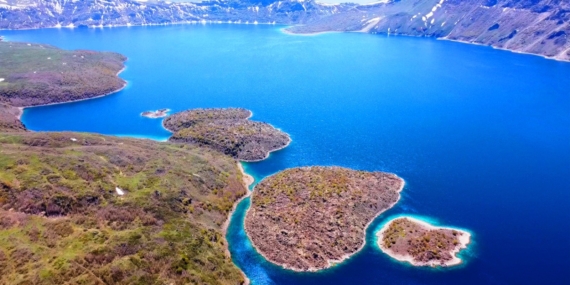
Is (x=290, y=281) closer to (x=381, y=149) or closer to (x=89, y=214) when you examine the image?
(x=89, y=214)

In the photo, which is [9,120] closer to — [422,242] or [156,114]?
[156,114]

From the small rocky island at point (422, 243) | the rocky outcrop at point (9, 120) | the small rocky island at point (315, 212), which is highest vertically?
the small rocky island at point (422, 243)

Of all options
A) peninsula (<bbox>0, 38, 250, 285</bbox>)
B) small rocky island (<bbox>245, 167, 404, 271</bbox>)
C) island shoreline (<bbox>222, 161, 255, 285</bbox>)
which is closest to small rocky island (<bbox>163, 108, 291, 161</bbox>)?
island shoreline (<bbox>222, 161, 255, 285</bbox>)

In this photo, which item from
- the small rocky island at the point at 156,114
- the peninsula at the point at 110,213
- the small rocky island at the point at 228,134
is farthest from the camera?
the small rocky island at the point at 156,114

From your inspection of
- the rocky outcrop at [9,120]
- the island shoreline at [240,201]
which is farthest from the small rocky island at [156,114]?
the island shoreline at [240,201]

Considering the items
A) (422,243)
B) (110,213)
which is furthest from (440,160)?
(110,213)

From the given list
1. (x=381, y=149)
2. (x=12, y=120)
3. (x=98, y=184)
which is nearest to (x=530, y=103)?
(x=381, y=149)

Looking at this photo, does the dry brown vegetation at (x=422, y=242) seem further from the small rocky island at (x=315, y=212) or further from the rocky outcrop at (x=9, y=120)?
the rocky outcrop at (x=9, y=120)
